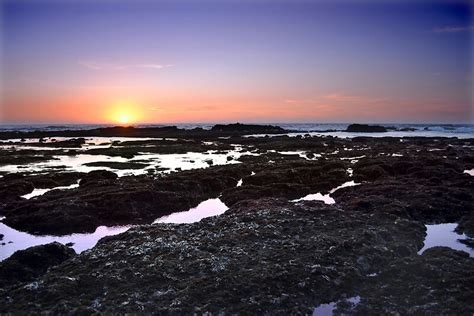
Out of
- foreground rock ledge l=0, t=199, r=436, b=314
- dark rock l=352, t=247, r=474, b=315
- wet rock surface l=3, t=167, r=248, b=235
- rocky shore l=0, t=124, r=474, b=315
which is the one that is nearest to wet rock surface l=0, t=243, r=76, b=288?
rocky shore l=0, t=124, r=474, b=315

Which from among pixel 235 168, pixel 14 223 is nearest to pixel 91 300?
pixel 14 223

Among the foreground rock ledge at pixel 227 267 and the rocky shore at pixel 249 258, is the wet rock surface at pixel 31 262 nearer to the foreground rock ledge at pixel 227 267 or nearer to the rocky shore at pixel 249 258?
the rocky shore at pixel 249 258

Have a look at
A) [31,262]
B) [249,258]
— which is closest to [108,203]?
[31,262]

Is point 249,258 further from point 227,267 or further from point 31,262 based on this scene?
point 31,262

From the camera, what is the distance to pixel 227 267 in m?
17.4

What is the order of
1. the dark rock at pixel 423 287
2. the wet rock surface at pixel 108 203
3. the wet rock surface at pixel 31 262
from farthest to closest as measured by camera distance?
1. the wet rock surface at pixel 108 203
2. the wet rock surface at pixel 31 262
3. the dark rock at pixel 423 287

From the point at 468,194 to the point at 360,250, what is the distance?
16.0 m

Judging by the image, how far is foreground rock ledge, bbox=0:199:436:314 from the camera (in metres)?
14.8

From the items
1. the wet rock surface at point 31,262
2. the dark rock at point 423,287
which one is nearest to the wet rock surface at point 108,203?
the wet rock surface at point 31,262

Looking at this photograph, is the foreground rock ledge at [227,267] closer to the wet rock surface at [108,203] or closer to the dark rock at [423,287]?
the dark rock at [423,287]

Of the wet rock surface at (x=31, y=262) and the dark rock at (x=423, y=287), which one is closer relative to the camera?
the dark rock at (x=423, y=287)

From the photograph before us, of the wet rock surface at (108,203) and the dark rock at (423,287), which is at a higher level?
the wet rock surface at (108,203)

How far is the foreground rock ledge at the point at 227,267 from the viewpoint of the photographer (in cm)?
1481

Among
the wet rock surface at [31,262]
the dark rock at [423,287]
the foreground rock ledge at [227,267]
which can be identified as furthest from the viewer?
the wet rock surface at [31,262]
